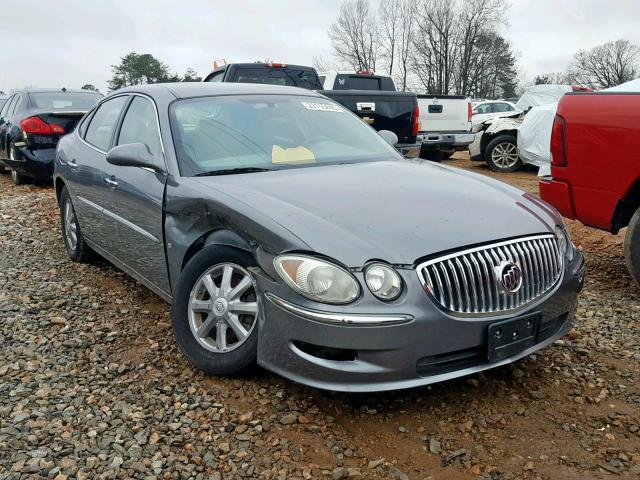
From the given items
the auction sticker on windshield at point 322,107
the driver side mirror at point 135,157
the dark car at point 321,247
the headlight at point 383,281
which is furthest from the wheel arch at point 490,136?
the headlight at point 383,281

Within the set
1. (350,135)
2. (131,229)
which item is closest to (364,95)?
(350,135)

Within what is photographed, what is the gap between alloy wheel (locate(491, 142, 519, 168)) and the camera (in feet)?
38.5

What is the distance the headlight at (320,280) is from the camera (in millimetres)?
2426

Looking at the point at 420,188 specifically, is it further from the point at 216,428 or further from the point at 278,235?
the point at 216,428

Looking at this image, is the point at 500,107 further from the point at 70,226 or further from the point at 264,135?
the point at 264,135

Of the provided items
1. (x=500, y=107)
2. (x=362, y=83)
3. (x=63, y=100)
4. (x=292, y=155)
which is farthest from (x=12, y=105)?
(x=500, y=107)

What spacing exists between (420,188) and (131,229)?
1885 mm

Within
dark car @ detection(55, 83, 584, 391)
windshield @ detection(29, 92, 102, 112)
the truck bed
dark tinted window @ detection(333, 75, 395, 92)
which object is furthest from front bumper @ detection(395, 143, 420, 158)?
windshield @ detection(29, 92, 102, 112)

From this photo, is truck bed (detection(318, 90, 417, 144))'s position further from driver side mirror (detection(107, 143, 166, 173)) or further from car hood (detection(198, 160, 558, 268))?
driver side mirror (detection(107, 143, 166, 173))

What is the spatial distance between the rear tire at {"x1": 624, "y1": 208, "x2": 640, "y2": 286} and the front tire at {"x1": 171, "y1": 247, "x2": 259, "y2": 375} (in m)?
2.74

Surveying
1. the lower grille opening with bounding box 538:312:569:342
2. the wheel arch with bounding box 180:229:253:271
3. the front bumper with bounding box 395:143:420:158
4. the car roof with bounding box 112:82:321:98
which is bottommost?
the lower grille opening with bounding box 538:312:569:342

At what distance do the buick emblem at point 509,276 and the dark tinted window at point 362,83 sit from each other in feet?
29.2

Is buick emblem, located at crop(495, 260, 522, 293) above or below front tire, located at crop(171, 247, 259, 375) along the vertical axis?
above

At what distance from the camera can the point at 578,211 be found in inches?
170
